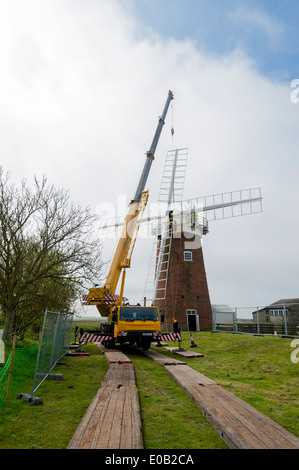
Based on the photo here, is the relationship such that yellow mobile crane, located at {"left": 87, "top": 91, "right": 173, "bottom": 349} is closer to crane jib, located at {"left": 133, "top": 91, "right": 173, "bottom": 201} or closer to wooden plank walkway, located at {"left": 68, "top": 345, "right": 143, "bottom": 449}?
crane jib, located at {"left": 133, "top": 91, "right": 173, "bottom": 201}

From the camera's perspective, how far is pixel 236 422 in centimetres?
512

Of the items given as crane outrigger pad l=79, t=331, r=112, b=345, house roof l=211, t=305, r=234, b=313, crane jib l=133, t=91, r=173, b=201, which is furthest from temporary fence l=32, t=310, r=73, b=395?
house roof l=211, t=305, r=234, b=313

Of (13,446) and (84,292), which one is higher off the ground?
(84,292)

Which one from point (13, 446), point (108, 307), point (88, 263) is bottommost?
point (13, 446)

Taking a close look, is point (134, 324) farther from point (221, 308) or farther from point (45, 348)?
point (221, 308)

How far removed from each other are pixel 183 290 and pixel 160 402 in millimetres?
21990

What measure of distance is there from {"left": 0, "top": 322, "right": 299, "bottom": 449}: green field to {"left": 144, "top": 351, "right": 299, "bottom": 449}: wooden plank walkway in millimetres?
188

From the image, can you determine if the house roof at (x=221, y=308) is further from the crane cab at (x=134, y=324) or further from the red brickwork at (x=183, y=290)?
the crane cab at (x=134, y=324)

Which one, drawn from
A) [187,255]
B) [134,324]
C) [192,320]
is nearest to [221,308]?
[192,320]

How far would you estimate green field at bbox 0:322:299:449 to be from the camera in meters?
4.85

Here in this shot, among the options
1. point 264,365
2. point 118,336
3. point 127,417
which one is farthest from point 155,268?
point 127,417

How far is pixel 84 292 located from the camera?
60.0 ft

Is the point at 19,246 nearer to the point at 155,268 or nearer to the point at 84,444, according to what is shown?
the point at 84,444
